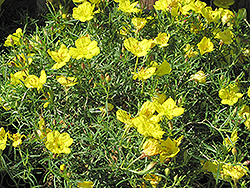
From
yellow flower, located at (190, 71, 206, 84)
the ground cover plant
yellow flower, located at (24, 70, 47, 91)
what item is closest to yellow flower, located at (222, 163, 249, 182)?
the ground cover plant

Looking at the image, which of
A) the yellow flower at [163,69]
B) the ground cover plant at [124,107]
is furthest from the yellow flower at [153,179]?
the yellow flower at [163,69]

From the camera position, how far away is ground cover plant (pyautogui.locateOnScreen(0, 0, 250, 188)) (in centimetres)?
116

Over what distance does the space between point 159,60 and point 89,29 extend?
44 centimetres

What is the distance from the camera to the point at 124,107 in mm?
1410

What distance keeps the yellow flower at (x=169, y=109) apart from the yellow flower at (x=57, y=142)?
40 centimetres

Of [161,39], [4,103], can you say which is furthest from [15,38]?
[161,39]

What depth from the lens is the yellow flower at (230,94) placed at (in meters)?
1.31

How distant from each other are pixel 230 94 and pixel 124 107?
1.81ft

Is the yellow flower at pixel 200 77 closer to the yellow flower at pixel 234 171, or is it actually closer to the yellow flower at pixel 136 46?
the yellow flower at pixel 136 46

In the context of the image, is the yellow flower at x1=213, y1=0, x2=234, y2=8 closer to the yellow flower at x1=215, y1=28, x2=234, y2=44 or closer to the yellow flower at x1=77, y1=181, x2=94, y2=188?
the yellow flower at x1=215, y1=28, x2=234, y2=44

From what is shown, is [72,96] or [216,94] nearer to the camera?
[72,96]

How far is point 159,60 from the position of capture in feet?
4.76

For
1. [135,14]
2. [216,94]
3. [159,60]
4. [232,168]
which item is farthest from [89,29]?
[232,168]

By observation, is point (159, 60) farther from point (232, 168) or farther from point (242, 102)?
point (232, 168)
